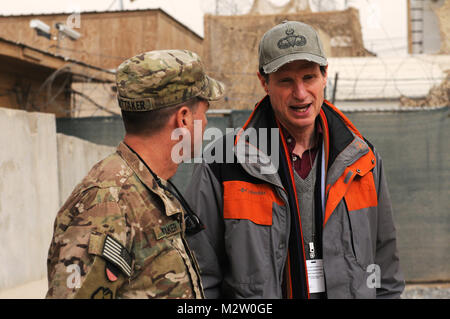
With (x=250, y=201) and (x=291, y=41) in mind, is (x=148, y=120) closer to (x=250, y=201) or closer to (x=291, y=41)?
(x=250, y=201)

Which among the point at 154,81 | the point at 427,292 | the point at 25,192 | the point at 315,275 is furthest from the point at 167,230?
the point at 427,292

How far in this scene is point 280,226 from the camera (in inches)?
84.1

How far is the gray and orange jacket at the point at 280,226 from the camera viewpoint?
2.12 meters

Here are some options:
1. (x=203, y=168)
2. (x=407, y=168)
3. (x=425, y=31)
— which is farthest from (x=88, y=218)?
(x=425, y=31)

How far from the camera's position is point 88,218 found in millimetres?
1438

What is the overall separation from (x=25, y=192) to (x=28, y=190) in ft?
0.21

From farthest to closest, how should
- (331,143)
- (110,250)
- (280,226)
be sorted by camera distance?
1. (331,143)
2. (280,226)
3. (110,250)

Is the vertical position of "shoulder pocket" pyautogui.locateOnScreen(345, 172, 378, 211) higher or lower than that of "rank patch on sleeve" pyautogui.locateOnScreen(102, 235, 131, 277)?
higher

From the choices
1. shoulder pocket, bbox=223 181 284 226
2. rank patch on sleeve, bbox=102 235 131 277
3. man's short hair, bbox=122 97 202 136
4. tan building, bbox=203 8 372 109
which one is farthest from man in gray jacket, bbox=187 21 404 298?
tan building, bbox=203 8 372 109

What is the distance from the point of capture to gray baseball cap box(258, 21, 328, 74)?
2.23 metres

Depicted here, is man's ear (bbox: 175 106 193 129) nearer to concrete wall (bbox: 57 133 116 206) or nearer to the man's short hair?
the man's short hair

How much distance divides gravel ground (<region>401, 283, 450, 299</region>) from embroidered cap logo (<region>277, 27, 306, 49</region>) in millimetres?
4596

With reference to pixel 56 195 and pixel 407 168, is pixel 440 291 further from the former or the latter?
pixel 56 195

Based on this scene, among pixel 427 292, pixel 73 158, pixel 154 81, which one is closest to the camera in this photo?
pixel 154 81
